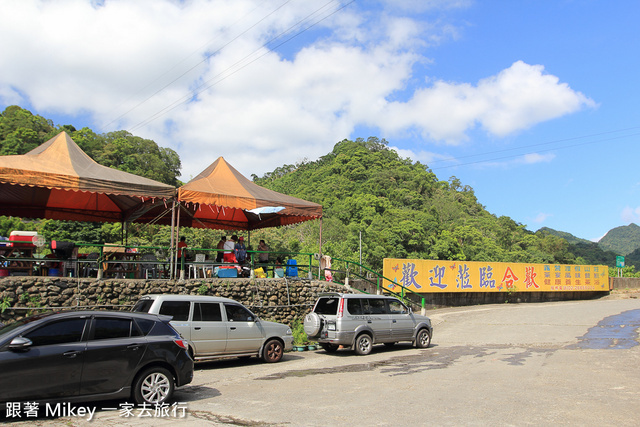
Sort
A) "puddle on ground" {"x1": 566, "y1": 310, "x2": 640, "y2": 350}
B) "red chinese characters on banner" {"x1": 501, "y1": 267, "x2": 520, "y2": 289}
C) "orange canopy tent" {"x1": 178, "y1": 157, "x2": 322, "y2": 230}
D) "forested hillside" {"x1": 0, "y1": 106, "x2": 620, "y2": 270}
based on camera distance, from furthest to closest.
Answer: "forested hillside" {"x1": 0, "y1": 106, "x2": 620, "y2": 270} < "red chinese characters on banner" {"x1": 501, "y1": 267, "x2": 520, "y2": 289} < "puddle on ground" {"x1": 566, "y1": 310, "x2": 640, "y2": 350} < "orange canopy tent" {"x1": 178, "y1": 157, "x2": 322, "y2": 230}

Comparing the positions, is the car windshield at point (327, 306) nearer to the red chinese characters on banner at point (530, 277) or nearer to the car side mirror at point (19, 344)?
the car side mirror at point (19, 344)

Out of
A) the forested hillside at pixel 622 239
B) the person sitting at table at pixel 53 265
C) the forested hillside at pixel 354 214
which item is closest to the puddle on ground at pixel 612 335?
the person sitting at table at pixel 53 265

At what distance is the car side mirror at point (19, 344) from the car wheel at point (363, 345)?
9055mm

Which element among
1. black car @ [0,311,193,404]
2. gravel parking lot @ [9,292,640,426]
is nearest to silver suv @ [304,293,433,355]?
gravel parking lot @ [9,292,640,426]

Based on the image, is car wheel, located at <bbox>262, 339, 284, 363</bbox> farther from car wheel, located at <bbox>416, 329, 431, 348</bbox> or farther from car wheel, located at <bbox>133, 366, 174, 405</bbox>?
car wheel, located at <bbox>416, 329, 431, 348</bbox>

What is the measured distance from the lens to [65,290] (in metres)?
12.9

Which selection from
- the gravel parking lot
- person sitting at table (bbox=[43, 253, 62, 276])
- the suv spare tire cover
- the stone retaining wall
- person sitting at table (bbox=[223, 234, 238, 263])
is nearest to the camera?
the gravel parking lot

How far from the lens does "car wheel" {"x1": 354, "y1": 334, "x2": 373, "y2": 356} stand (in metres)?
Result: 13.7

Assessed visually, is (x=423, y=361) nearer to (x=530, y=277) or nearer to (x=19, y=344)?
A: (x=19, y=344)

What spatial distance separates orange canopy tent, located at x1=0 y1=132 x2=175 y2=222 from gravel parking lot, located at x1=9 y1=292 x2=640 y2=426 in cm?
577

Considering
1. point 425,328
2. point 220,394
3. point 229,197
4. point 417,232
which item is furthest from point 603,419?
point 417,232

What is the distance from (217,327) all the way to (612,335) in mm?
15114

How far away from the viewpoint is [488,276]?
102ft

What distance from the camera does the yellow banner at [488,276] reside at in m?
26.0
